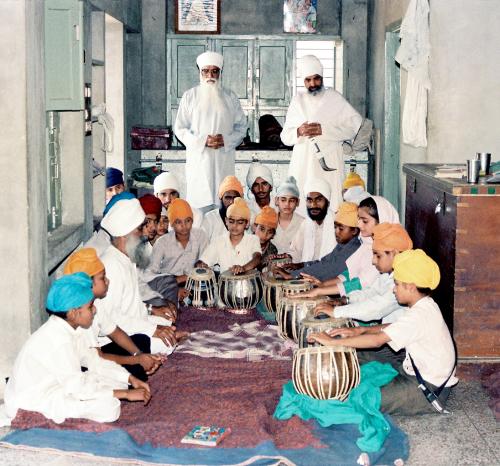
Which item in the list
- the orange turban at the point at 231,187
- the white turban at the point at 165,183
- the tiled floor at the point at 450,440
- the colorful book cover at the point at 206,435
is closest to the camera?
the tiled floor at the point at 450,440

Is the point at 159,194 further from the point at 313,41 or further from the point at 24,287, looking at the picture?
the point at 313,41

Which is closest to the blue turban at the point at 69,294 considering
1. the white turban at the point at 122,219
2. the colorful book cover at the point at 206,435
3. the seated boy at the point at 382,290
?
the colorful book cover at the point at 206,435

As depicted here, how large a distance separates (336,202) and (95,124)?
8.34ft

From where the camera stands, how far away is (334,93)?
9750mm

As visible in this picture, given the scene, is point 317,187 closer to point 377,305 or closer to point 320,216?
point 320,216

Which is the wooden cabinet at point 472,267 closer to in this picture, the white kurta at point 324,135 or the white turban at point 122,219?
the white turban at point 122,219

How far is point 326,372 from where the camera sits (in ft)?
16.3

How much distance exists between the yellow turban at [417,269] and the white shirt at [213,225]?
133 inches

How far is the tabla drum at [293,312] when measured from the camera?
19.8ft

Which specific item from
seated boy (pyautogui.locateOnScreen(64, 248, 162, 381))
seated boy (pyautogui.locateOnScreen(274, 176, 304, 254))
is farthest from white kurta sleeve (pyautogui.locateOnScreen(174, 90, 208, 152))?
seated boy (pyautogui.locateOnScreen(64, 248, 162, 381))

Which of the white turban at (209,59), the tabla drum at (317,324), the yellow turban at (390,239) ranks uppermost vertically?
the white turban at (209,59)

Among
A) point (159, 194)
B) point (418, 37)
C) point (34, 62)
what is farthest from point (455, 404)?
point (159, 194)

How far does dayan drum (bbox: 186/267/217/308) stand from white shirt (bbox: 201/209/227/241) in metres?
0.96

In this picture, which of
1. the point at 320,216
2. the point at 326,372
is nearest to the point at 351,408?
the point at 326,372
